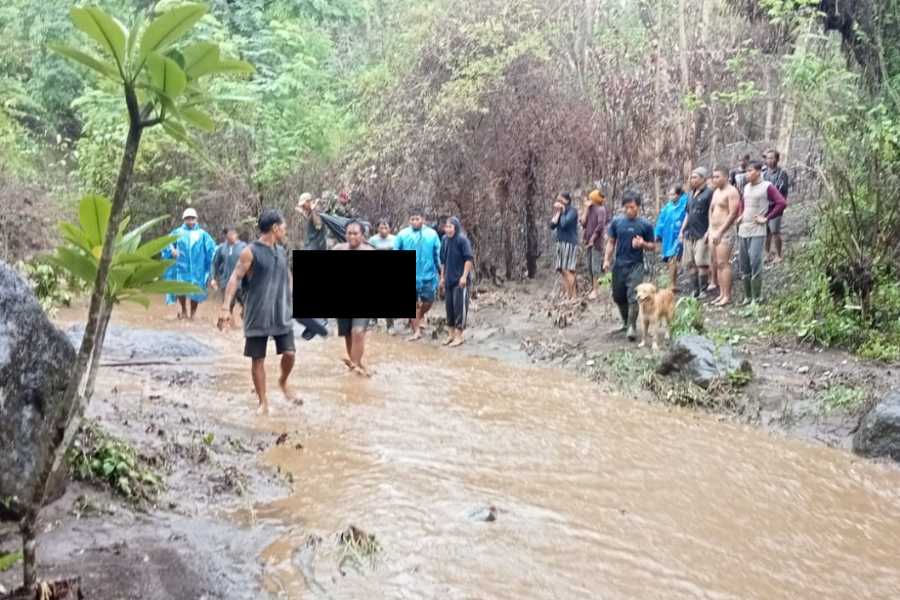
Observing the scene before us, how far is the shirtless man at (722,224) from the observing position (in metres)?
11.2

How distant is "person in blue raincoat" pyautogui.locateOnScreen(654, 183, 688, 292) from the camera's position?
12.7 metres

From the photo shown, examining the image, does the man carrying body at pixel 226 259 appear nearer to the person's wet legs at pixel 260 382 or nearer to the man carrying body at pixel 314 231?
the man carrying body at pixel 314 231

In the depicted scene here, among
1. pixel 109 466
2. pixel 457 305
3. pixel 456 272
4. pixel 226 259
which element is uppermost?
pixel 226 259

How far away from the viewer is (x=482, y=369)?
34.9 ft

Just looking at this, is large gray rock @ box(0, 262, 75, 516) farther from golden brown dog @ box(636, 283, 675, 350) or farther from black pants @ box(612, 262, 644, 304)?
black pants @ box(612, 262, 644, 304)

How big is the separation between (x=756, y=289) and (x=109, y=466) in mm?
9037

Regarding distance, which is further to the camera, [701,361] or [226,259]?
[226,259]

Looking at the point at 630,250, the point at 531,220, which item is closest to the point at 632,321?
the point at 630,250

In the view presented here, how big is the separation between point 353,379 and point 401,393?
840 millimetres

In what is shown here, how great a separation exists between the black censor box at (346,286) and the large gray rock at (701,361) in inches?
118

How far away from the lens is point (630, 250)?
10641 millimetres

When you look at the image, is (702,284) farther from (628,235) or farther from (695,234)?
(628,235)

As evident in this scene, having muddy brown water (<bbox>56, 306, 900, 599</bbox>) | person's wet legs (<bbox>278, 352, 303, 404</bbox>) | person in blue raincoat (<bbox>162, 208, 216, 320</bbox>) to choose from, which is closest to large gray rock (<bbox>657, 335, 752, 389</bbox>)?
muddy brown water (<bbox>56, 306, 900, 599</bbox>)

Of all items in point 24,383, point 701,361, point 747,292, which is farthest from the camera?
point 747,292
